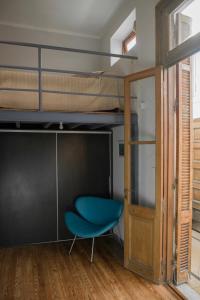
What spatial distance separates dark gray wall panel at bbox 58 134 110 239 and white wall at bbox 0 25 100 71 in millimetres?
1564

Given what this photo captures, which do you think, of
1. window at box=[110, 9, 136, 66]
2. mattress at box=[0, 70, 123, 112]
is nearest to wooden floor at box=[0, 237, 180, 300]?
mattress at box=[0, 70, 123, 112]

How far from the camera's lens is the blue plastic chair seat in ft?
9.52

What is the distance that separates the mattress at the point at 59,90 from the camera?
2463 millimetres

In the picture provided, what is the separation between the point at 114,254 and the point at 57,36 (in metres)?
3.82

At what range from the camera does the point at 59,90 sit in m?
2.65

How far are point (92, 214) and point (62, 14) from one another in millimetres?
3166

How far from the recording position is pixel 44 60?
13.9 ft

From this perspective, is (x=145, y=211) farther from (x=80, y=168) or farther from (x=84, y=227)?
(x=80, y=168)

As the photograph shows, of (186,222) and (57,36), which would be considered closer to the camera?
(186,222)

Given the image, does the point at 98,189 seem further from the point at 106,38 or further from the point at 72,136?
the point at 106,38

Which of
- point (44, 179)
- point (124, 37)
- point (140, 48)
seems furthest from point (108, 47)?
point (44, 179)

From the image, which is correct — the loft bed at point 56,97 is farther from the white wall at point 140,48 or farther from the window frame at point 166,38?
the window frame at point 166,38

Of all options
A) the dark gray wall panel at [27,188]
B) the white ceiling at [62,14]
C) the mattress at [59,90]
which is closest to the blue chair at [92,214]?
the dark gray wall panel at [27,188]

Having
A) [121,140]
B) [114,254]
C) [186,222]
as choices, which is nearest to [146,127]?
[121,140]
